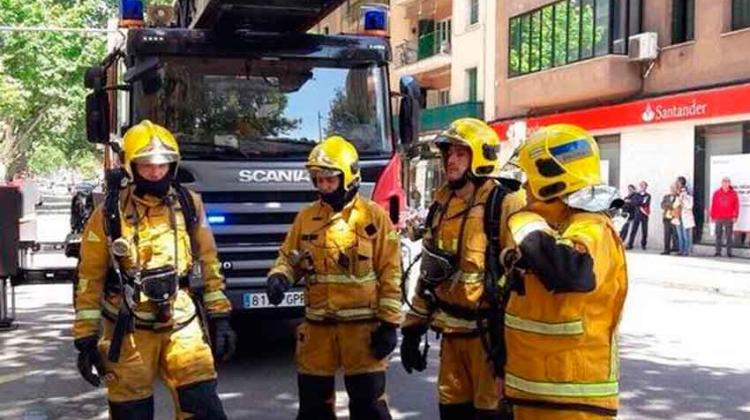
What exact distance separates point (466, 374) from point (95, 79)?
4.58m

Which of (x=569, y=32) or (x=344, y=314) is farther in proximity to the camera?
(x=569, y=32)

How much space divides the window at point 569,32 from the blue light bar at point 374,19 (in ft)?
51.8

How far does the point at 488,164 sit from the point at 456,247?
46cm

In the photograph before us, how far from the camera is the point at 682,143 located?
72.8 ft

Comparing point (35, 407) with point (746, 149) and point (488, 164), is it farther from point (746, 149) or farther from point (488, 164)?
point (746, 149)

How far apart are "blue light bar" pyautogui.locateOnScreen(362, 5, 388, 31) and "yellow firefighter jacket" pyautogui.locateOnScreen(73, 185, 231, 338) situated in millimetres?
4080

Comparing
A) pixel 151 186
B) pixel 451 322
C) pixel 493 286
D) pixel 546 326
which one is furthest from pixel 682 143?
pixel 546 326

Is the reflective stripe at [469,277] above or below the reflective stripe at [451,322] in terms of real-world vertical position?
above

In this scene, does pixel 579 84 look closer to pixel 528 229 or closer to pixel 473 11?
pixel 473 11

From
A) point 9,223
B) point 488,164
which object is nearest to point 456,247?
point 488,164

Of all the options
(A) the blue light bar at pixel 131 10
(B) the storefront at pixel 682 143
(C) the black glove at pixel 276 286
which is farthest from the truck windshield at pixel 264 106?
(B) the storefront at pixel 682 143

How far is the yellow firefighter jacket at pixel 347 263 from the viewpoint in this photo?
5234 mm

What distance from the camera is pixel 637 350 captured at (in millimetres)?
9266

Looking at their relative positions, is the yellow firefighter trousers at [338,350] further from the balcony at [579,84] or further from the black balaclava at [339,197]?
the balcony at [579,84]
